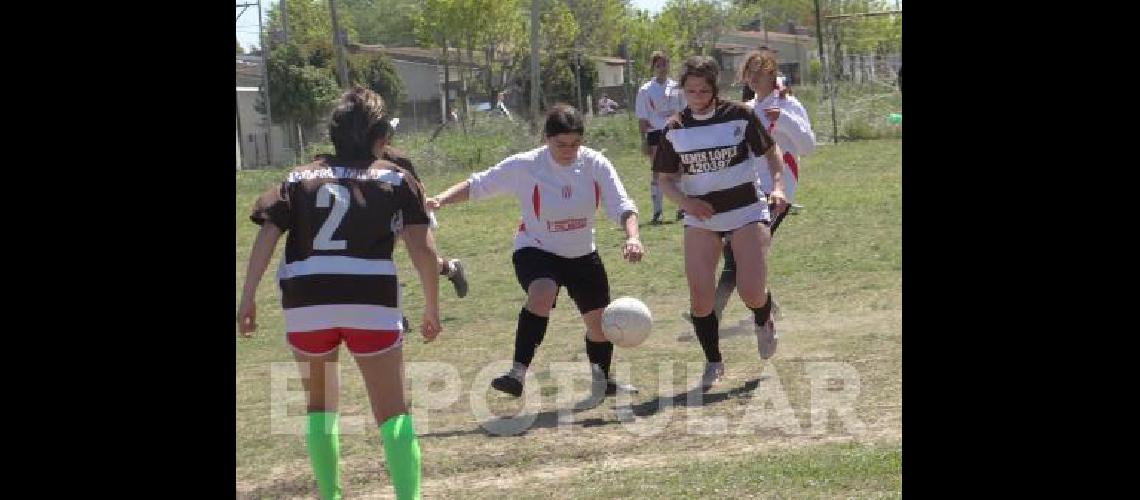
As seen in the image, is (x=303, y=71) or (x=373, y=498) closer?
(x=373, y=498)

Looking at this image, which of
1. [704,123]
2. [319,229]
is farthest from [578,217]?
[319,229]

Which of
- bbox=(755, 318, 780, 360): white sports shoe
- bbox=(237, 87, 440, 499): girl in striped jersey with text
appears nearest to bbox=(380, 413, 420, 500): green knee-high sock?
bbox=(237, 87, 440, 499): girl in striped jersey with text

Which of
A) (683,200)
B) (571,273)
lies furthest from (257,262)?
(683,200)

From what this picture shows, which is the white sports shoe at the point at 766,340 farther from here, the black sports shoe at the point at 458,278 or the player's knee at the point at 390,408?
the player's knee at the point at 390,408

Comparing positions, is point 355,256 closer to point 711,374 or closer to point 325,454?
point 325,454

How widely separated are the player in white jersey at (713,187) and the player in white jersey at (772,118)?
1.43 metres

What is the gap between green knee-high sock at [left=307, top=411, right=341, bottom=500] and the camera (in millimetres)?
Answer: 5934

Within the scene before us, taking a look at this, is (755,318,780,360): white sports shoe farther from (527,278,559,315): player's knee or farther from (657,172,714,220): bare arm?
(527,278,559,315): player's knee

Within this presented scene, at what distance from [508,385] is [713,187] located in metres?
1.76
